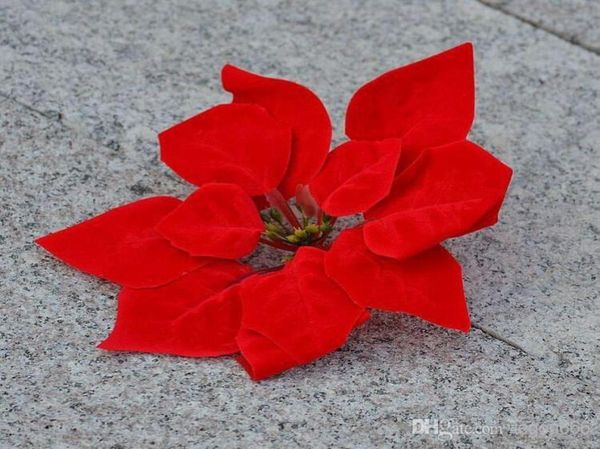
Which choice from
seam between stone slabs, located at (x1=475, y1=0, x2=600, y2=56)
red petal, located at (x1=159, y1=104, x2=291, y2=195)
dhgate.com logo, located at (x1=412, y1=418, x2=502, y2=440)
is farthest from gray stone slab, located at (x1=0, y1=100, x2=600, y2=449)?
seam between stone slabs, located at (x1=475, y1=0, x2=600, y2=56)

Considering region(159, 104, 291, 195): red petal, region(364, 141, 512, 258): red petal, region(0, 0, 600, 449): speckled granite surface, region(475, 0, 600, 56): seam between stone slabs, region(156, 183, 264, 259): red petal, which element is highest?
region(364, 141, 512, 258): red petal

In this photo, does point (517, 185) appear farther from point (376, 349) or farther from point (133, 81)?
point (133, 81)

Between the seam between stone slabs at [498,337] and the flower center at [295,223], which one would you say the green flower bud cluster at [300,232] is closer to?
the flower center at [295,223]

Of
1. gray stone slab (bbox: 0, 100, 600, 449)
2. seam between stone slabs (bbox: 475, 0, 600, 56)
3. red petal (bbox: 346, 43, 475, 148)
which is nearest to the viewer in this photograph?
gray stone slab (bbox: 0, 100, 600, 449)

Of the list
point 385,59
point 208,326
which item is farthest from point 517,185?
point 208,326

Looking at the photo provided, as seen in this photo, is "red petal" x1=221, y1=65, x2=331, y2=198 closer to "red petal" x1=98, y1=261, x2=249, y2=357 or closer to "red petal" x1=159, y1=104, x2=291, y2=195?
"red petal" x1=159, y1=104, x2=291, y2=195

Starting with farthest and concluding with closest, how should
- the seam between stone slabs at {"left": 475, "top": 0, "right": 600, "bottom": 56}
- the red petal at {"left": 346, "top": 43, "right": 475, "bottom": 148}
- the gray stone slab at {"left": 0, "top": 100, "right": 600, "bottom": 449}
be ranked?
the seam between stone slabs at {"left": 475, "top": 0, "right": 600, "bottom": 56}, the red petal at {"left": 346, "top": 43, "right": 475, "bottom": 148}, the gray stone slab at {"left": 0, "top": 100, "right": 600, "bottom": 449}

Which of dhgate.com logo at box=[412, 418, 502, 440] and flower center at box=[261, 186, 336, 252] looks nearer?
dhgate.com logo at box=[412, 418, 502, 440]

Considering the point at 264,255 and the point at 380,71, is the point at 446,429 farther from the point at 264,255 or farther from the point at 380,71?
the point at 380,71
